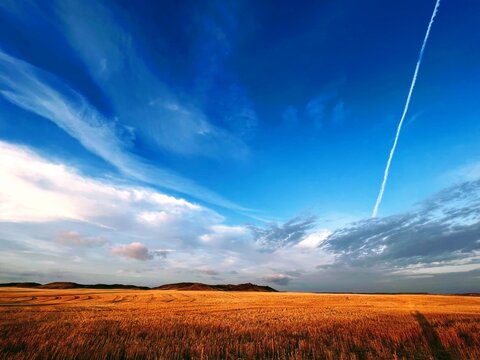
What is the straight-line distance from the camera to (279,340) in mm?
13555

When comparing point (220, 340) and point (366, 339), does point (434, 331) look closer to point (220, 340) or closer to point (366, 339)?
point (366, 339)

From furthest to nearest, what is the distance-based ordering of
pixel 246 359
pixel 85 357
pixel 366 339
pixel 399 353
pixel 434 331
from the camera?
pixel 434 331 → pixel 366 339 → pixel 399 353 → pixel 246 359 → pixel 85 357

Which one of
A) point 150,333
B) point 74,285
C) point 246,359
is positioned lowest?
point 246,359

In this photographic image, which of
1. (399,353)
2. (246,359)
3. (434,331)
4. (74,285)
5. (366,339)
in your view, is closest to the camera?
(246,359)

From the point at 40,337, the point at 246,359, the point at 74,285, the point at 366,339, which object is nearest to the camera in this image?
the point at 246,359

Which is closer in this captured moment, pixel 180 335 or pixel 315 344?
pixel 315 344

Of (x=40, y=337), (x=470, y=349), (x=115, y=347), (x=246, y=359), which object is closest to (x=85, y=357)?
(x=115, y=347)

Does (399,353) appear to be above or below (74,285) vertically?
below

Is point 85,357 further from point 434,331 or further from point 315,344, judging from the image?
point 434,331

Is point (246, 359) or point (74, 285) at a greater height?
point (74, 285)

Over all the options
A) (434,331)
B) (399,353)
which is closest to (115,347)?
(399,353)

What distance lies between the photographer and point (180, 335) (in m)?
14.9

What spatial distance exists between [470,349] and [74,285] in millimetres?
200143

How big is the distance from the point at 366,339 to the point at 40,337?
14.5m
